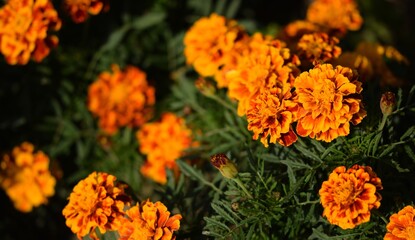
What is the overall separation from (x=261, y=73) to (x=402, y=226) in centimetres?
71

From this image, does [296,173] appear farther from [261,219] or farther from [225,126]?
[225,126]

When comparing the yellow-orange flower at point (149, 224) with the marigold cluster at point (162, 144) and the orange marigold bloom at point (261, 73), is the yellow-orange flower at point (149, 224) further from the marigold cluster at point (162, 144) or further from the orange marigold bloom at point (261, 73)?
the marigold cluster at point (162, 144)

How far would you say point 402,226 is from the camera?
1602 mm

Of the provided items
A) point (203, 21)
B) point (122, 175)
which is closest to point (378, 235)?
point (203, 21)

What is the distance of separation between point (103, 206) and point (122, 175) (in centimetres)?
84

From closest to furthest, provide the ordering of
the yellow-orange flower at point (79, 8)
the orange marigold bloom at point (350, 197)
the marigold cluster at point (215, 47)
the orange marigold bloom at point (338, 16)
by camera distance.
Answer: the orange marigold bloom at point (350, 197) < the marigold cluster at point (215, 47) < the yellow-orange flower at point (79, 8) < the orange marigold bloom at point (338, 16)

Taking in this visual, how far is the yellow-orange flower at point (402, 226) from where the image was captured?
1.58 m

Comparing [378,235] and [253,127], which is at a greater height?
[253,127]

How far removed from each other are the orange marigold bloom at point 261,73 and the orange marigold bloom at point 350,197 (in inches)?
17.1

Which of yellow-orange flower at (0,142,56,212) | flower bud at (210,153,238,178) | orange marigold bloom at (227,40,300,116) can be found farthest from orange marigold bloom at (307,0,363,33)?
yellow-orange flower at (0,142,56,212)

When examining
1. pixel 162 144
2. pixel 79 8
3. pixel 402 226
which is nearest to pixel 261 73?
pixel 402 226

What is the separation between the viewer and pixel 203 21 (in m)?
2.34

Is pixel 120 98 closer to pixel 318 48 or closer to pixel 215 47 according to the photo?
pixel 215 47

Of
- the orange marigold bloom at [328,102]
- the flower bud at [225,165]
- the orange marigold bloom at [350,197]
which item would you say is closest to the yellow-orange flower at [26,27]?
the flower bud at [225,165]
